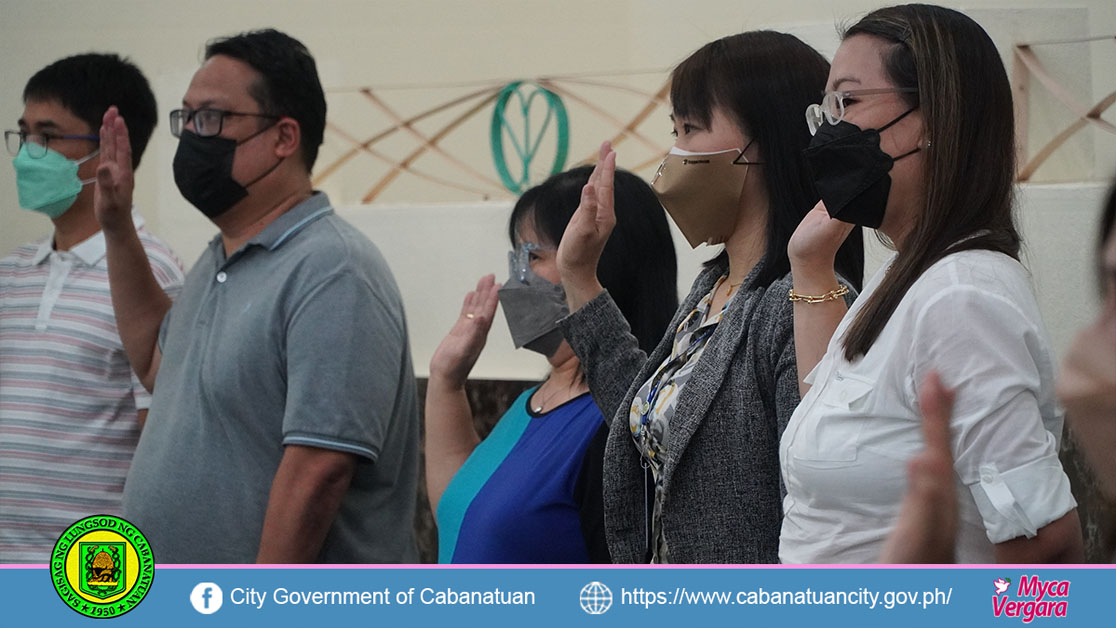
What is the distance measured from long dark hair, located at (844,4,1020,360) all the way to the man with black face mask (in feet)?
3.14

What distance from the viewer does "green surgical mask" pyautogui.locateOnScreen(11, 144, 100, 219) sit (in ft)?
8.62

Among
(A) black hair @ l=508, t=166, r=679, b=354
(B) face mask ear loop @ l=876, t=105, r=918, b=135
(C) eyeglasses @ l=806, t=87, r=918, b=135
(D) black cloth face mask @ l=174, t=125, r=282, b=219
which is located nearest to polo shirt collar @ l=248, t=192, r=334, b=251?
(D) black cloth face mask @ l=174, t=125, r=282, b=219

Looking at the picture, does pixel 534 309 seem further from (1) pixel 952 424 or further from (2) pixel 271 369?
(1) pixel 952 424

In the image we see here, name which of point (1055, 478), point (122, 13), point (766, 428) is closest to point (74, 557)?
point (766, 428)

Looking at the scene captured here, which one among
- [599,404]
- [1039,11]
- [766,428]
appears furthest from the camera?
[1039,11]

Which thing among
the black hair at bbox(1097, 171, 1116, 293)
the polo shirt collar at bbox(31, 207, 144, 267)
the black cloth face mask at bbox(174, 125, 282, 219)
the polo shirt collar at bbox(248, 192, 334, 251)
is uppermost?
the black hair at bbox(1097, 171, 1116, 293)

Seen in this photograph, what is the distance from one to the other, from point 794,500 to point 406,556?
103 cm

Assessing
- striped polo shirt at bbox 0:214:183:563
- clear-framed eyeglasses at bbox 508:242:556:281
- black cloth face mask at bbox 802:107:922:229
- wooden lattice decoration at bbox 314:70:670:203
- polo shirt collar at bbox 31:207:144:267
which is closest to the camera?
black cloth face mask at bbox 802:107:922:229

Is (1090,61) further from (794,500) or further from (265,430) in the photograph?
(265,430)

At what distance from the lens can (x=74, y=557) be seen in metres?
1.49

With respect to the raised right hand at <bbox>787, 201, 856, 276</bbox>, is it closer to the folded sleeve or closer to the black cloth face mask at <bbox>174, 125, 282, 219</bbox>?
the folded sleeve

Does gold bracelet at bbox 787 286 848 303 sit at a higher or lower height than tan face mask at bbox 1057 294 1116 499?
lower

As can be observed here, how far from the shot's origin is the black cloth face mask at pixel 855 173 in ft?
4.49
